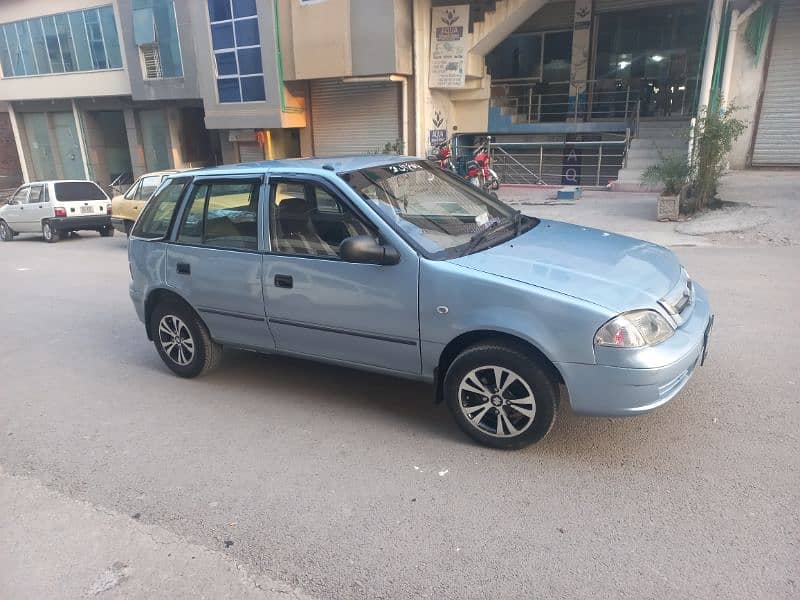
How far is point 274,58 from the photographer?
17734mm

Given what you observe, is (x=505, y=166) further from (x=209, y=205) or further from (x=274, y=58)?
(x=209, y=205)

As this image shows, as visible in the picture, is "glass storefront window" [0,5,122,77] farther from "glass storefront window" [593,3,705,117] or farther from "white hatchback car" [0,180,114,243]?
"glass storefront window" [593,3,705,117]

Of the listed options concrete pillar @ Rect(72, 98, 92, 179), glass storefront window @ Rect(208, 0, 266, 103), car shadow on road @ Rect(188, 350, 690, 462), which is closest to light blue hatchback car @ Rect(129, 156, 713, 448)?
car shadow on road @ Rect(188, 350, 690, 462)

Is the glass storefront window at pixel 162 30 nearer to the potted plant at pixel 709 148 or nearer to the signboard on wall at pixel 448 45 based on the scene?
the signboard on wall at pixel 448 45

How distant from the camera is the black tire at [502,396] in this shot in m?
3.38

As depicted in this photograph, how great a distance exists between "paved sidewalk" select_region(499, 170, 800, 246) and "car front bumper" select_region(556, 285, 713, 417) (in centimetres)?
694

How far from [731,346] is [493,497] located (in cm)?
301

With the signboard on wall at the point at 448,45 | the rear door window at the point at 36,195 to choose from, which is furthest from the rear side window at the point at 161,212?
the signboard on wall at the point at 448,45

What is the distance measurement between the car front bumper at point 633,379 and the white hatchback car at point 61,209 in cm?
1468

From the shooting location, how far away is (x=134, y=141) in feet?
79.9

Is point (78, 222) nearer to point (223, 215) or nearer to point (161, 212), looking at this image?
point (161, 212)

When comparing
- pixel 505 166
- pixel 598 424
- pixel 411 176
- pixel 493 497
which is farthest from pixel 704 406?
pixel 505 166

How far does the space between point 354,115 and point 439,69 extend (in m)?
3.20

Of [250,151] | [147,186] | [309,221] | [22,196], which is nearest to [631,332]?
[309,221]
